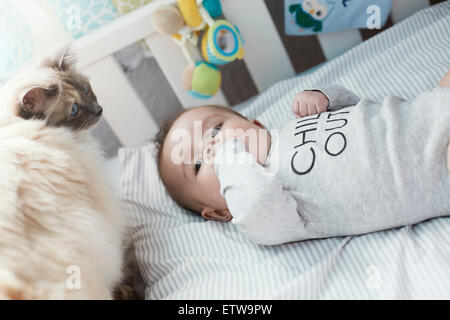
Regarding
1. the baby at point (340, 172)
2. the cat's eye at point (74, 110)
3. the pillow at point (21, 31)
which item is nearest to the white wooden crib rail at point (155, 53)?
the pillow at point (21, 31)

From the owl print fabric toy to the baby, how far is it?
0.47 meters

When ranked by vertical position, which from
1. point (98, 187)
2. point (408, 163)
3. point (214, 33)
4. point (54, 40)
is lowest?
point (408, 163)

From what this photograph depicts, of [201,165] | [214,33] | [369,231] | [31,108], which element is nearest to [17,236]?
[31,108]

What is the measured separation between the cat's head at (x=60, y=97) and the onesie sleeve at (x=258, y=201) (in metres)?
0.32

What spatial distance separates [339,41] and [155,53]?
586 millimetres

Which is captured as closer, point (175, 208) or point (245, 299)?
point (245, 299)

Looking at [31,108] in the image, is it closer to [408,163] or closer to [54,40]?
[54,40]

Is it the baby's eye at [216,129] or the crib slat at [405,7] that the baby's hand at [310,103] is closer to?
the baby's eye at [216,129]

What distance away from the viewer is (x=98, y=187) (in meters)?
0.77

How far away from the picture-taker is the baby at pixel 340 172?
2.39ft

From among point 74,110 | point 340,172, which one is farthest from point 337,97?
point 74,110
